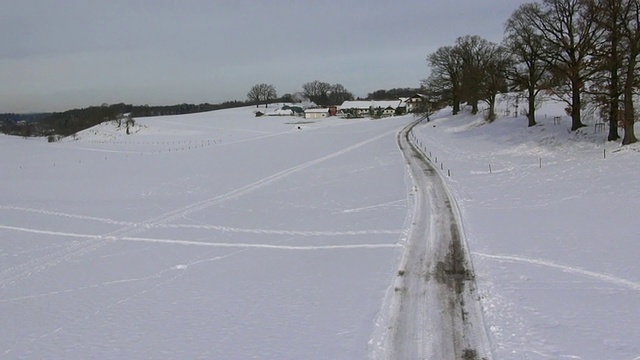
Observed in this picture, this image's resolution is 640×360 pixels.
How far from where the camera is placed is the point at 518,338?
8.70m

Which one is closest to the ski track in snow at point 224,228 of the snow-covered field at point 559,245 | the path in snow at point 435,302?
→ the path in snow at point 435,302

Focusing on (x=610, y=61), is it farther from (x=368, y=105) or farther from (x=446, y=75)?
(x=368, y=105)

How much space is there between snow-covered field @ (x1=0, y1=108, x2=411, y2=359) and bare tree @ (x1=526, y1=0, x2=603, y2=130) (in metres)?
13.0

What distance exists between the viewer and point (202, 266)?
48.1 ft

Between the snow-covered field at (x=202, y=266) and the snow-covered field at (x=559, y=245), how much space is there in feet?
9.27

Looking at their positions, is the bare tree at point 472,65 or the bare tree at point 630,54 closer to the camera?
the bare tree at point 630,54

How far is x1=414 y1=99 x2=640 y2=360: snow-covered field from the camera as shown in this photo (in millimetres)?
8764

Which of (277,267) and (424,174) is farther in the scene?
(424,174)

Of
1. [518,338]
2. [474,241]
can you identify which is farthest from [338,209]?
[518,338]

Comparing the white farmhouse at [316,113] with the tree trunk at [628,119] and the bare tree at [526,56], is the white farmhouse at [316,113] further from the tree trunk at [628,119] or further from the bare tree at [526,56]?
the tree trunk at [628,119]

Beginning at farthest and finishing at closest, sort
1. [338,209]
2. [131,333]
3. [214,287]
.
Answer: [338,209] < [214,287] < [131,333]

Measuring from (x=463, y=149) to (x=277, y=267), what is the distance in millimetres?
30710

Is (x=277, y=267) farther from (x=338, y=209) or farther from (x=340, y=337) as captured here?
(x=338, y=209)

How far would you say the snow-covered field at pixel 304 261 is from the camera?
30.8 ft
